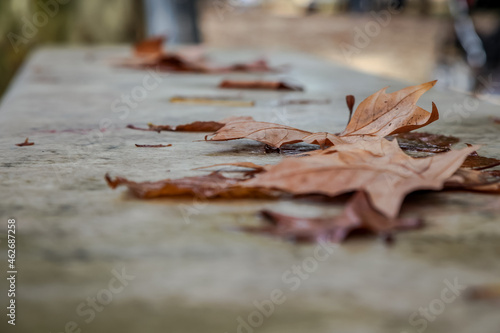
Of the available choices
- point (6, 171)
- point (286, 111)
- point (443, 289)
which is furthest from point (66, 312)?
point (286, 111)

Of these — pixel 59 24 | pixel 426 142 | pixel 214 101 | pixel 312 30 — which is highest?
pixel 426 142

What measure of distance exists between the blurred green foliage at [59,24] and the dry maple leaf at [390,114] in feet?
9.24

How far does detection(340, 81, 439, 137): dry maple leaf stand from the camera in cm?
74

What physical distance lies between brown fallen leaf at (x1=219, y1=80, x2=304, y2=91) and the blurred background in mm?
1701

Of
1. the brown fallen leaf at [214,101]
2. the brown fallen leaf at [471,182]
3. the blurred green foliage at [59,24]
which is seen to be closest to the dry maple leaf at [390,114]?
the brown fallen leaf at [471,182]

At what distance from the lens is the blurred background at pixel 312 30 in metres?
3.49

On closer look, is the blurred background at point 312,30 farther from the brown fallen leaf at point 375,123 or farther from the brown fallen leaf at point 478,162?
the brown fallen leaf at point 478,162

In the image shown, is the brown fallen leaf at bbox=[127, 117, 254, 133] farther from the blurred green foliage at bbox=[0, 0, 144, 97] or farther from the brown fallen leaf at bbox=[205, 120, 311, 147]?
the blurred green foliage at bbox=[0, 0, 144, 97]

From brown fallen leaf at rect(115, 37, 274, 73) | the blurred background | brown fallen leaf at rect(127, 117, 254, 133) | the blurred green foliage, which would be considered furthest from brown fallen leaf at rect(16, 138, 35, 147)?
the blurred green foliage

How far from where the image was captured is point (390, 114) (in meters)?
0.76

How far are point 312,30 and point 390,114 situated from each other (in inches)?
353

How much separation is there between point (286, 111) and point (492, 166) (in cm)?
52

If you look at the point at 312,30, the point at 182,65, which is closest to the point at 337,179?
the point at 182,65

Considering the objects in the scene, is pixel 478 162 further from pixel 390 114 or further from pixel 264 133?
pixel 264 133
